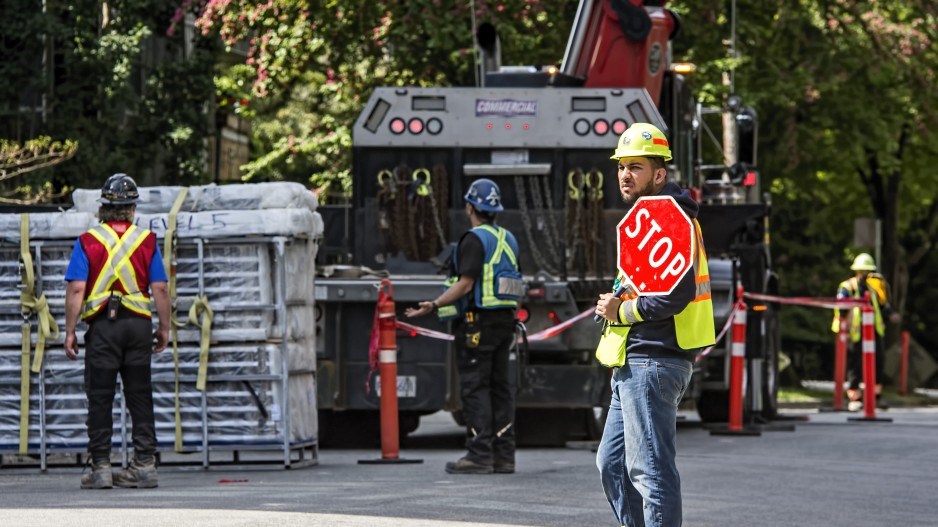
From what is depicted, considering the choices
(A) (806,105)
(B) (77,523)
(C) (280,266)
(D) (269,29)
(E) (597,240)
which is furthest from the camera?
(A) (806,105)

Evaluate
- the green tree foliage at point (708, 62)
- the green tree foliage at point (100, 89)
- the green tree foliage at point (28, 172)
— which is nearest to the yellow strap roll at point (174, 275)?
the green tree foliage at point (708, 62)

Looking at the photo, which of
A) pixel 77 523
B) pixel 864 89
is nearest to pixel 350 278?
pixel 77 523

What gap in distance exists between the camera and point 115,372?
1154cm

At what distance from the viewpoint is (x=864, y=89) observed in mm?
28219

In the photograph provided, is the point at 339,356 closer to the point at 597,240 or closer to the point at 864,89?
the point at 597,240

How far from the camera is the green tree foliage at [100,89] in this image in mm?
28016

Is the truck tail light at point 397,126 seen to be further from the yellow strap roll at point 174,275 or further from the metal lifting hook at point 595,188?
the yellow strap roll at point 174,275

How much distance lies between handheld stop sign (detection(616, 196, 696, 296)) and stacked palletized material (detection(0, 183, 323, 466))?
5171 millimetres

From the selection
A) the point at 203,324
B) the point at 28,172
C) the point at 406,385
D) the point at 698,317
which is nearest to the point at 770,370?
the point at 406,385

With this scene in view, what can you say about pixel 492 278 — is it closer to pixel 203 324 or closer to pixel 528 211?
Answer: pixel 203 324

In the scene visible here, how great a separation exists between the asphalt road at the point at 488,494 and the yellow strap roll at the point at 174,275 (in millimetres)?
343

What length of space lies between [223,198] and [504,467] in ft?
7.90

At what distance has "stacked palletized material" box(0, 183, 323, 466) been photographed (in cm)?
1268

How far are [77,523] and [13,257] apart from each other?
12.2 ft
